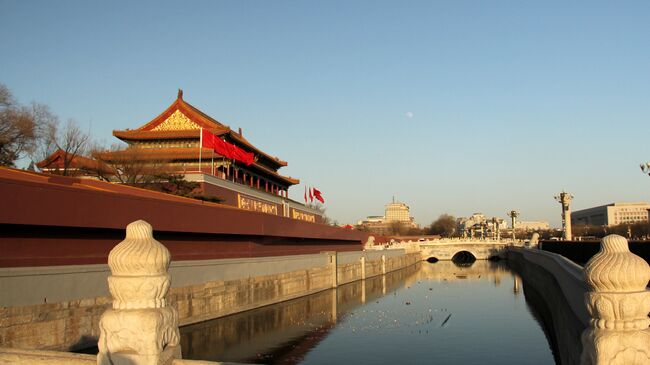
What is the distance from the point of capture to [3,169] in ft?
44.1

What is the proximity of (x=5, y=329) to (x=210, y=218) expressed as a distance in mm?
8965

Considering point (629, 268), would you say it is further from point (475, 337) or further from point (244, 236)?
point (244, 236)

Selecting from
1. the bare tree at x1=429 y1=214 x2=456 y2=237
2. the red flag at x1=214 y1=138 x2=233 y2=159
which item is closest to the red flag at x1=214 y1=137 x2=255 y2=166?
the red flag at x1=214 y1=138 x2=233 y2=159

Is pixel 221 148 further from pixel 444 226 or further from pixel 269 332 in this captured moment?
pixel 444 226

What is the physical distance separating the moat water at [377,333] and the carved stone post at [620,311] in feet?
41.8

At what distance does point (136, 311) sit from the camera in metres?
3.91

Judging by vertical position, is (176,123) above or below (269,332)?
above

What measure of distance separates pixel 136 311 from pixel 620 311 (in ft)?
11.2

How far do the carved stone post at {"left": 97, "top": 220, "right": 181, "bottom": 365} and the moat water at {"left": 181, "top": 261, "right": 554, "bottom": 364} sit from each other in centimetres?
1118

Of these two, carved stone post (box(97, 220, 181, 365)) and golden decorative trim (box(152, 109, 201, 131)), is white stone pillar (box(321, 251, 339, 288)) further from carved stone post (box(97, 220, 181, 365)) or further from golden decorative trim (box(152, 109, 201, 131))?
carved stone post (box(97, 220, 181, 365))

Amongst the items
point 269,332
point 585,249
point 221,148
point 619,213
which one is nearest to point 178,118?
point 221,148

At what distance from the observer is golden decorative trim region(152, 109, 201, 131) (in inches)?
1356

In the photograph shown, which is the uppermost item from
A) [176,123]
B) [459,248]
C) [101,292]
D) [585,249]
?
[176,123]

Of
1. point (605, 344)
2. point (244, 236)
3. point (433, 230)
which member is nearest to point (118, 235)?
point (244, 236)
